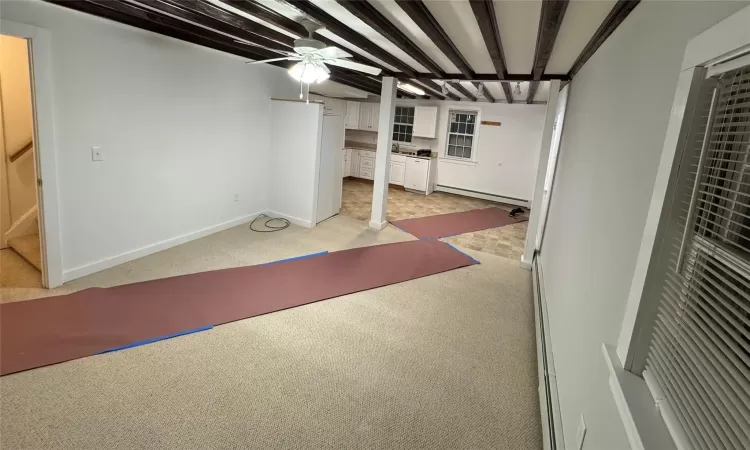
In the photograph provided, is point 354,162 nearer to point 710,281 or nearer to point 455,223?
point 455,223

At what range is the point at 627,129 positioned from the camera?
158 cm

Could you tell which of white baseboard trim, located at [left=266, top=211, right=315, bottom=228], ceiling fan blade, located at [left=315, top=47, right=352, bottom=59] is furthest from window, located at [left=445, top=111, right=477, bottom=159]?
ceiling fan blade, located at [left=315, top=47, right=352, bottom=59]

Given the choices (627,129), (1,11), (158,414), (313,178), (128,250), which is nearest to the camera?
(627,129)

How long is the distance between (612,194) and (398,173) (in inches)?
289

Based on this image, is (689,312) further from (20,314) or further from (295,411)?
(20,314)

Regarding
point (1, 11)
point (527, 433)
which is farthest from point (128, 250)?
point (527, 433)

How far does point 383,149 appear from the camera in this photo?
5297 mm

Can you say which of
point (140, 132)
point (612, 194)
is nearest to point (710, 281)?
point (612, 194)

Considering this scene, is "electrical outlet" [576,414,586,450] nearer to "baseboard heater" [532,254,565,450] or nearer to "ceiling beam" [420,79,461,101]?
"baseboard heater" [532,254,565,450]

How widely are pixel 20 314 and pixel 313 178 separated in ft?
11.2

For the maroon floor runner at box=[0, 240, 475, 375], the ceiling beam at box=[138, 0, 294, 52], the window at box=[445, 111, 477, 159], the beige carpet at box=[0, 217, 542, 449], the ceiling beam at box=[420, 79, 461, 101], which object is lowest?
the beige carpet at box=[0, 217, 542, 449]

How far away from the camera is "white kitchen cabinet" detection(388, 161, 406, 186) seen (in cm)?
881

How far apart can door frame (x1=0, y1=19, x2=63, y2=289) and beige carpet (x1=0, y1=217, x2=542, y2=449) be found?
1.00 ft

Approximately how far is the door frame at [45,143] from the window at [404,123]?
7313 mm
